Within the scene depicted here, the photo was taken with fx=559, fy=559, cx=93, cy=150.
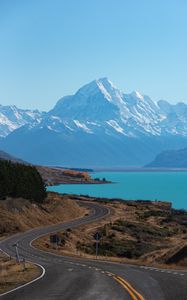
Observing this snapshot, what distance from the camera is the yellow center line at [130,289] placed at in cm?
2034

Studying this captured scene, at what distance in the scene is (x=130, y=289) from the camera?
75.0 feet

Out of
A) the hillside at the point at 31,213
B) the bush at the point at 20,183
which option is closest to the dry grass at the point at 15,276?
the hillside at the point at 31,213

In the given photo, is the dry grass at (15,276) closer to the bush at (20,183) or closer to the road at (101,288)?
the road at (101,288)

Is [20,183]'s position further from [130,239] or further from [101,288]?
[101,288]

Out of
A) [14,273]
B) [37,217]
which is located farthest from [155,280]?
[37,217]

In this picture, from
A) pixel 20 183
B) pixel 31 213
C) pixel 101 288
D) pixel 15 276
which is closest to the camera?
pixel 101 288

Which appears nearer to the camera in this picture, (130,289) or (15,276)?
(130,289)

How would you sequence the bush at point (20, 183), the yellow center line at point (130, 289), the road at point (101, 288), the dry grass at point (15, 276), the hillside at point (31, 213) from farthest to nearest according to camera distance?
1. the bush at point (20, 183)
2. the hillside at point (31, 213)
3. the dry grass at point (15, 276)
4. the road at point (101, 288)
5. the yellow center line at point (130, 289)

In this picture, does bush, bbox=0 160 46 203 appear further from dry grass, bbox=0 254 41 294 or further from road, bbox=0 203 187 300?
road, bbox=0 203 187 300

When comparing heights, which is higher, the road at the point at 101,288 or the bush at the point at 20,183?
the bush at the point at 20,183

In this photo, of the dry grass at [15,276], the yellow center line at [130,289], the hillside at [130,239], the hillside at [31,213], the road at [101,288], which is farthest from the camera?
the hillside at [31,213]

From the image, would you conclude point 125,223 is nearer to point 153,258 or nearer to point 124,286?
point 153,258

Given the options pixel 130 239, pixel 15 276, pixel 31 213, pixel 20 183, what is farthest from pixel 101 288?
pixel 20 183

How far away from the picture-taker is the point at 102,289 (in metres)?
22.8
